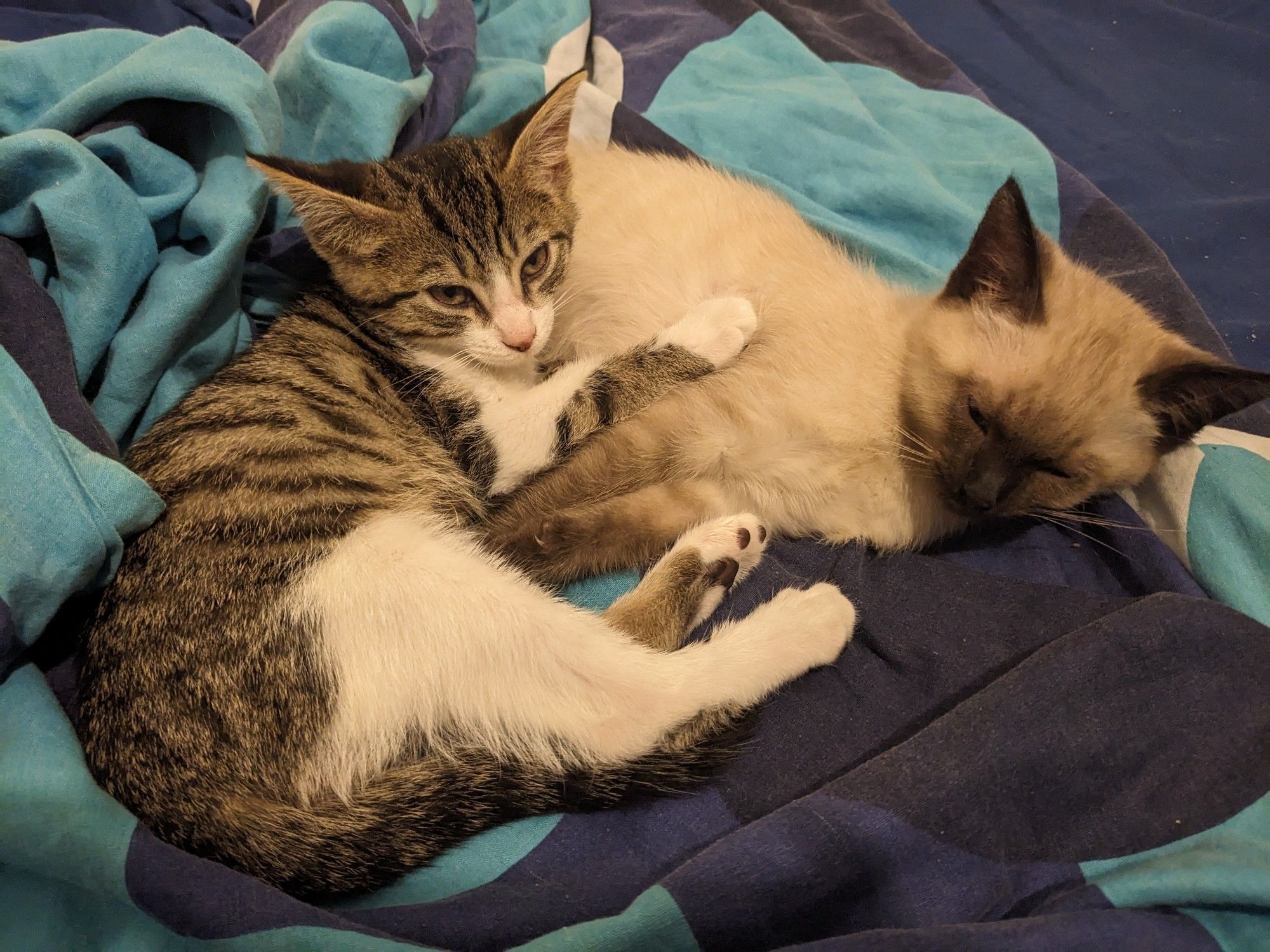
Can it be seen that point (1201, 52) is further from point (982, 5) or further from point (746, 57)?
point (746, 57)

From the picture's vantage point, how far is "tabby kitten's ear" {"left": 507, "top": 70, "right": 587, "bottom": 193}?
1.32 m

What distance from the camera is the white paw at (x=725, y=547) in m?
1.28

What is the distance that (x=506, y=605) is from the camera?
1081 millimetres

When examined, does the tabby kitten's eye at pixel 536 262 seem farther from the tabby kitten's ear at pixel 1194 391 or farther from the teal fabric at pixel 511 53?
the tabby kitten's ear at pixel 1194 391

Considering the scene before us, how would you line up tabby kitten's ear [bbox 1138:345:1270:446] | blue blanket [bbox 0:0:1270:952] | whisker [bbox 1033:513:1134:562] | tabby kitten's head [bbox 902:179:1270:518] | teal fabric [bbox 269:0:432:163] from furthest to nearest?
teal fabric [bbox 269:0:432:163]
whisker [bbox 1033:513:1134:562]
tabby kitten's head [bbox 902:179:1270:518]
tabby kitten's ear [bbox 1138:345:1270:446]
blue blanket [bbox 0:0:1270:952]

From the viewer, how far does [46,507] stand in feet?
3.07

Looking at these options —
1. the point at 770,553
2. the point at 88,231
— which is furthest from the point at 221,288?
the point at 770,553

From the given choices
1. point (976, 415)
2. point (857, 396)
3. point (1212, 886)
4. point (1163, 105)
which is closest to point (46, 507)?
point (857, 396)

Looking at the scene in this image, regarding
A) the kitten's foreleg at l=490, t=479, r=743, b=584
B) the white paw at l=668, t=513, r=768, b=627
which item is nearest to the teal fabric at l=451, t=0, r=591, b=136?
the kitten's foreleg at l=490, t=479, r=743, b=584

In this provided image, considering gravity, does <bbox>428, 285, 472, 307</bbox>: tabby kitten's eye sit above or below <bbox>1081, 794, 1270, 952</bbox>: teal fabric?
above

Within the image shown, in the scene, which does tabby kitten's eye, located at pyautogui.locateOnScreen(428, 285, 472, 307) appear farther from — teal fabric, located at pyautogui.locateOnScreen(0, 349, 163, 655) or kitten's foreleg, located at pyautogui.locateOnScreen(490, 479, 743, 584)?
teal fabric, located at pyautogui.locateOnScreen(0, 349, 163, 655)

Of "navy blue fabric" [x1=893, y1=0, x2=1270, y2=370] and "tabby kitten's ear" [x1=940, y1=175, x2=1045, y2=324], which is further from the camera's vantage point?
"navy blue fabric" [x1=893, y1=0, x2=1270, y2=370]

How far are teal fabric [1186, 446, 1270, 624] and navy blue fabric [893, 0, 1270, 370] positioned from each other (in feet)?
1.37

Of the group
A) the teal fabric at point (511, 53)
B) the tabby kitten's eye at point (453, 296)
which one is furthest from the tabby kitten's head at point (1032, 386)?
the teal fabric at point (511, 53)
